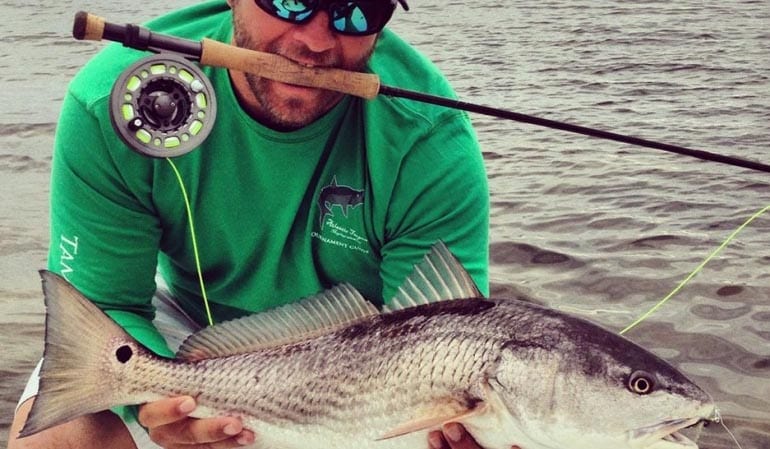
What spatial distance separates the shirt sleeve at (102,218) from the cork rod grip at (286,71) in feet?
1.43

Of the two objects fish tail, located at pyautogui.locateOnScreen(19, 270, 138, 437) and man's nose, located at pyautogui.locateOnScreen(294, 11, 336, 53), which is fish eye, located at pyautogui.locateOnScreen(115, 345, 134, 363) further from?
man's nose, located at pyautogui.locateOnScreen(294, 11, 336, 53)

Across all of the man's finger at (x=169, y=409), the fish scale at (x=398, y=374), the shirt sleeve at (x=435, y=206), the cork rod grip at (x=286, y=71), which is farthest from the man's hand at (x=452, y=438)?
the cork rod grip at (x=286, y=71)

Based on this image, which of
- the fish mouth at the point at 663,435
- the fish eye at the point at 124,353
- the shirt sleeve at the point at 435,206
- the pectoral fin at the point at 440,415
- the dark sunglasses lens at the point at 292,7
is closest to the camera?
the fish mouth at the point at 663,435

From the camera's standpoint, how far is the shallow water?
184 inches

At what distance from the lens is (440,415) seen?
2.31 metres

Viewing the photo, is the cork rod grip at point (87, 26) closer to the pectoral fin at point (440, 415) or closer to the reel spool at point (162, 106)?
the reel spool at point (162, 106)

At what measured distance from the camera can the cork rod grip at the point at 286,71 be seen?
106 inches

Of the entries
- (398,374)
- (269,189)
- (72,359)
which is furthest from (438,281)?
(72,359)

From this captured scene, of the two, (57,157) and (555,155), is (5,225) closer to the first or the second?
(57,157)

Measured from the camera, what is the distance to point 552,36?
13.4m

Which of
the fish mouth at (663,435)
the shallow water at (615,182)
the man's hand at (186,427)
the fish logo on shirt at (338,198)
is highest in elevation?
the fish mouth at (663,435)

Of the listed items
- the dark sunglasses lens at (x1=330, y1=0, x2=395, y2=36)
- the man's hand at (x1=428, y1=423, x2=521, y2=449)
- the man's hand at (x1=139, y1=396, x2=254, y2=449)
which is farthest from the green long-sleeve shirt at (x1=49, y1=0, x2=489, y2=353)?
the man's hand at (x1=428, y1=423, x2=521, y2=449)

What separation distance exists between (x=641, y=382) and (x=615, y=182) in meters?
4.93

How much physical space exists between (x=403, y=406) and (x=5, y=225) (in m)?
4.49
